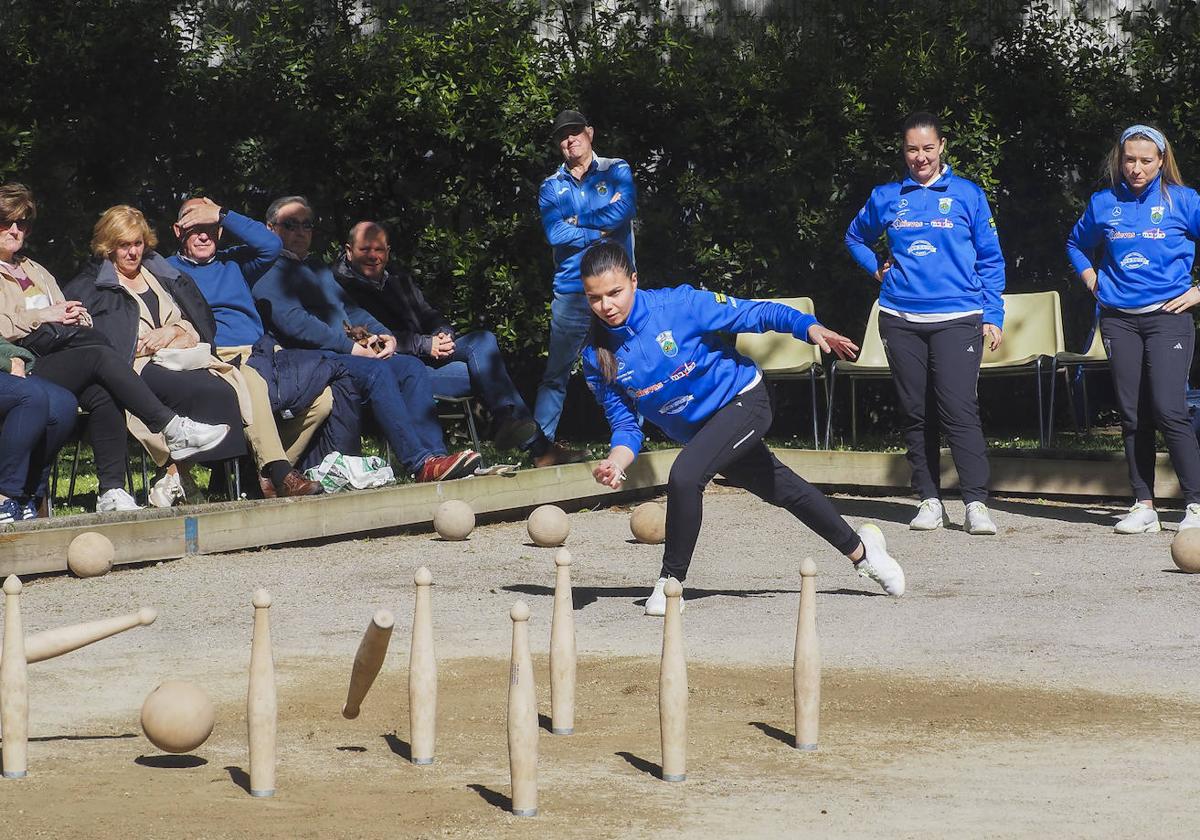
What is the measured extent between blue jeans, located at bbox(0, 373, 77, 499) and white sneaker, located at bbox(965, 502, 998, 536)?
4835 mm

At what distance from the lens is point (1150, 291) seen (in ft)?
30.3

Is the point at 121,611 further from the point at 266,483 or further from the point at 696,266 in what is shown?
the point at 696,266

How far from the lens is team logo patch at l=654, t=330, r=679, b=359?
7.30 metres

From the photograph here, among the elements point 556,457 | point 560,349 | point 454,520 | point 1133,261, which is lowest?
point 454,520

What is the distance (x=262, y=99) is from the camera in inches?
506

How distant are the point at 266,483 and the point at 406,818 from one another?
210 inches

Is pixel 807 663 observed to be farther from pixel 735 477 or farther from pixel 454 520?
pixel 454 520

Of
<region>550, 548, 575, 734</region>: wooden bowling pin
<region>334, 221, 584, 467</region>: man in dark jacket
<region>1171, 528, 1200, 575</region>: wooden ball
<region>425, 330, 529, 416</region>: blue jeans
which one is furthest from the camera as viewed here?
<region>425, 330, 529, 416</region>: blue jeans

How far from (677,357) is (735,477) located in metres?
0.70

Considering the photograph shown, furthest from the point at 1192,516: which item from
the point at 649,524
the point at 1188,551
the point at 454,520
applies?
the point at 454,520

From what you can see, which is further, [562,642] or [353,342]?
[353,342]

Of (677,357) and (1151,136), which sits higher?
(1151,136)

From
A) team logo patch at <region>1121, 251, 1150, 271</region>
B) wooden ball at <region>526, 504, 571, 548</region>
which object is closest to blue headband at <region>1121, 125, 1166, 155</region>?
team logo patch at <region>1121, 251, 1150, 271</region>

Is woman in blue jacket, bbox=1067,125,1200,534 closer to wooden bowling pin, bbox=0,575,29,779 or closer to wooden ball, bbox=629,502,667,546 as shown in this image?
wooden ball, bbox=629,502,667,546
